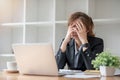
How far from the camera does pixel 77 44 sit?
2592 mm

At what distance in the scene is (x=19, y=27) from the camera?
163 inches

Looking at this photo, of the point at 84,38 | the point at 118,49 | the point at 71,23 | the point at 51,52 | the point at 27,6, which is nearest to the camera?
the point at 51,52

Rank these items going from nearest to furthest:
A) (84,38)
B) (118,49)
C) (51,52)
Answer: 1. (51,52)
2. (84,38)
3. (118,49)

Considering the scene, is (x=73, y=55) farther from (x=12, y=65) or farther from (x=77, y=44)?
(x=12, y=65)

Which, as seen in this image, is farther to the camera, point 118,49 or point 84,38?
point 118,49

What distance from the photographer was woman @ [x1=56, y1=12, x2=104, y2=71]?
8.05ft

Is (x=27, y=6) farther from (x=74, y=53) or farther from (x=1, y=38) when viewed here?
(x=74, y=53)

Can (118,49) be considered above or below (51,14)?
below

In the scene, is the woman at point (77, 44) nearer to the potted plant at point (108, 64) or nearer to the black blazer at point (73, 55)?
the black blazer at point (73, 55)

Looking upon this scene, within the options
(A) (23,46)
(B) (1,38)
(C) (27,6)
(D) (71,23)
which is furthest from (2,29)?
(A) (23,46)

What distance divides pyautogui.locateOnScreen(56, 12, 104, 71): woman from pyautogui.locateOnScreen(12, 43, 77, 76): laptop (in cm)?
66

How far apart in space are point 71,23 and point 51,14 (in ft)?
4.40

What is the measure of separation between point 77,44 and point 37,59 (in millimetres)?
926

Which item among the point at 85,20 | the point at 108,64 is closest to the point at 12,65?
the point at 108,64
